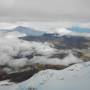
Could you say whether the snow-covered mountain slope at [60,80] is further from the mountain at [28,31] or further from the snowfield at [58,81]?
the mountain at [28,31]

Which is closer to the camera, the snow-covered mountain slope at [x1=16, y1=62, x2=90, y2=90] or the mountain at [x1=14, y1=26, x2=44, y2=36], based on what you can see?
the snow-covered mountain slope at [x1=16, y1=62, x2=90, y2=90]

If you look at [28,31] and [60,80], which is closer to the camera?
[60,80]

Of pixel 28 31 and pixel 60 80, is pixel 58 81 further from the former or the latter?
pixel 28 31

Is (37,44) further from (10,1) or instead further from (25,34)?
(10,1)

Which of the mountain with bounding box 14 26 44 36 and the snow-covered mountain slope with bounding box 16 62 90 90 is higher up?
the mountain with bounding box 14 26 44 36

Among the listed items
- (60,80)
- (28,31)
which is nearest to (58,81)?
(60,80)

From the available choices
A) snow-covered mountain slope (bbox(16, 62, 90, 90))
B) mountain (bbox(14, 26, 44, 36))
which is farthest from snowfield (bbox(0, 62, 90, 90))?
mountain (bbox(14, 26, 44, 36))

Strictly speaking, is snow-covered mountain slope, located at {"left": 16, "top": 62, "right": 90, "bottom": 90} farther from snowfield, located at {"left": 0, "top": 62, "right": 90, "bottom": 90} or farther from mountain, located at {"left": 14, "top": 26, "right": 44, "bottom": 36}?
mountain, located at {"left": 14, "top": 26, "right": 44, "bottom": 36}

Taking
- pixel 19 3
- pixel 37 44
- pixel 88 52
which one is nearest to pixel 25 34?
pixel 37 44
